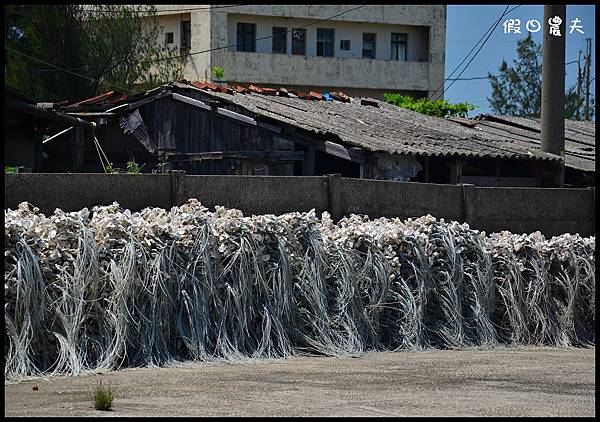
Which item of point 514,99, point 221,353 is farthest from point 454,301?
point 514,99

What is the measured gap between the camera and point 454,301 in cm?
1137

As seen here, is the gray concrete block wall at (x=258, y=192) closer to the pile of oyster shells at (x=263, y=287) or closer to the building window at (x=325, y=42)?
the pile of oyster shells at (x=263, y=287)

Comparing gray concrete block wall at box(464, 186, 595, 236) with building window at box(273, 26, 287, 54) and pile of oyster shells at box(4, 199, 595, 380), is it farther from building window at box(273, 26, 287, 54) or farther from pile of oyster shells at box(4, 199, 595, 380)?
building window at box(273, 26, 287, 54)

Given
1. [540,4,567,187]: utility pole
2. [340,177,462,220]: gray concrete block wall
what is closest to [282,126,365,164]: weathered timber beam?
[540,4,567,187]: utility pole

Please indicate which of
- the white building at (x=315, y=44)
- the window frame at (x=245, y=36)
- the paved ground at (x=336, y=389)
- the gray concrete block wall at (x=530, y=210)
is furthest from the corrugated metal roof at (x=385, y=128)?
the window frame at (x=245, y=36)

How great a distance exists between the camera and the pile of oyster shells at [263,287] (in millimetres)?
9125

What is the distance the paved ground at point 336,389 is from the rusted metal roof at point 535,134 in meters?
17.0

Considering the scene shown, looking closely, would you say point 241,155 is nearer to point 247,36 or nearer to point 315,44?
point 247,36

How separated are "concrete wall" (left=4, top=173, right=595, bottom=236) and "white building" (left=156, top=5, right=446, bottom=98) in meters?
33.2

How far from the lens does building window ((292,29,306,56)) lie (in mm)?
48719

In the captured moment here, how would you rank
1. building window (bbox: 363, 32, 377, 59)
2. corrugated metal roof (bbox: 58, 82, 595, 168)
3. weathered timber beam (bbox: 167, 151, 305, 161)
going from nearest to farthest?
corrugated metal roof (bbox: 58, 82, 595, 168), weathered timber beam (bbox: 167, 151, 305, 161), building window (bbox: 363, 32, 377, 59)

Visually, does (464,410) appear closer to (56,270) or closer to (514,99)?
(56,270)

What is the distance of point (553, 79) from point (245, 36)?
2836 centimetres

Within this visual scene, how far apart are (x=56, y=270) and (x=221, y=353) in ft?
5.25
